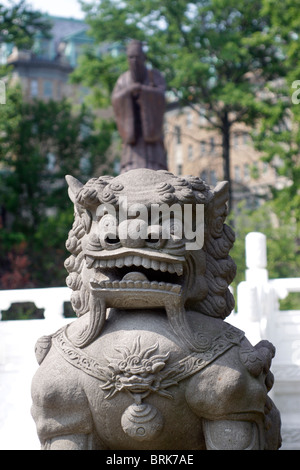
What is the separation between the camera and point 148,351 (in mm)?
2227

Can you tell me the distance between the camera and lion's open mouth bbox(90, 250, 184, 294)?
2287 millimetres


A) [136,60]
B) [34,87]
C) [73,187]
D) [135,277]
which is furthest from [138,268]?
[34,87]

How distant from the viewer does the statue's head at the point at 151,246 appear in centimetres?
230

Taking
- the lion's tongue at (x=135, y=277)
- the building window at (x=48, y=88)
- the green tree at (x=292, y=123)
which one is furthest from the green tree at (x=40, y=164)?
the building window at (x=48, y=88)

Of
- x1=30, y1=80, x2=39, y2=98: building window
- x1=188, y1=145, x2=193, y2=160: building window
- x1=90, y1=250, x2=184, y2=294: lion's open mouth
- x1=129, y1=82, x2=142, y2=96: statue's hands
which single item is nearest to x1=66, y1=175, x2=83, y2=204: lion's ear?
x1=90, y1=250, x2=184, y2=294: lion's open mouth

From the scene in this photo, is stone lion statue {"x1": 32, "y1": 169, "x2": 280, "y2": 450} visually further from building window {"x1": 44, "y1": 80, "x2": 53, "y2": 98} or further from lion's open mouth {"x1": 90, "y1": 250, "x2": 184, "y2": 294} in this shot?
building window {"x1": 44, "y1": 80, "x2": 53, "y2": 98}

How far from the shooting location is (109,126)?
14.5 m

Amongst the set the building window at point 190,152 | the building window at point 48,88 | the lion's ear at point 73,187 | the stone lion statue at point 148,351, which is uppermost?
the building window at point 48,88

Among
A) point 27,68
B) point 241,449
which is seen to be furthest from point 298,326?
point 27,68

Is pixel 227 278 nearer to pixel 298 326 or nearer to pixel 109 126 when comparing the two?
pixel 298 326

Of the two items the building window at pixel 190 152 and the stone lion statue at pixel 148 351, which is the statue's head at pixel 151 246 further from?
the building window at pixel 190 152

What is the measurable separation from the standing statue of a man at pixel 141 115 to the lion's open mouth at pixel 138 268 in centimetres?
701

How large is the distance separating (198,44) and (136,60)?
536cm

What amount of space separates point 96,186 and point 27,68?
24587 millimetres
